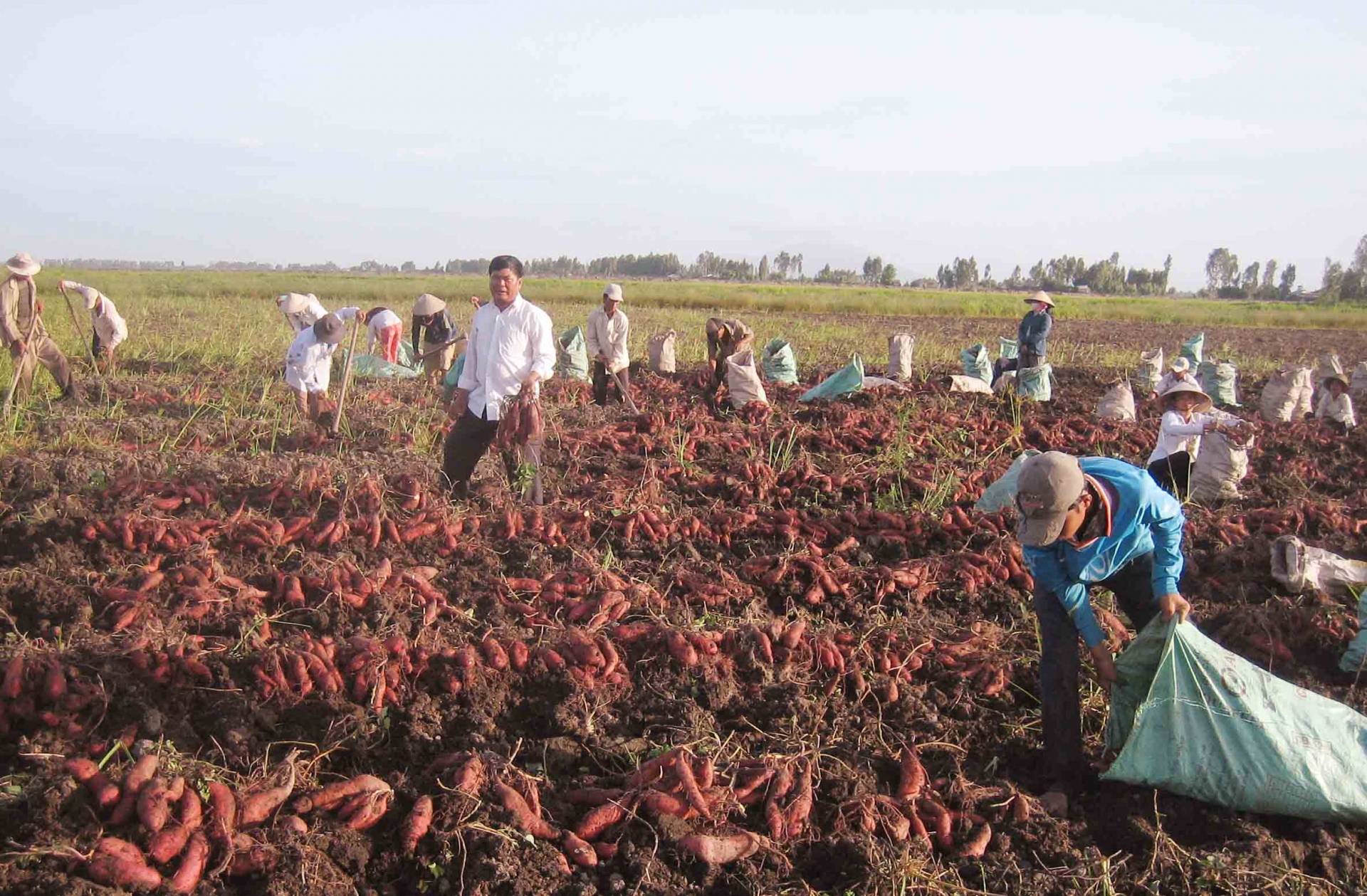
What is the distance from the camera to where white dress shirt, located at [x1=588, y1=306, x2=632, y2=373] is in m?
9.55

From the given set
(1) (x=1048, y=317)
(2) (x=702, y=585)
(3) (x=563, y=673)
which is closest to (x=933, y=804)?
Result: (3) (x=563, y=673)

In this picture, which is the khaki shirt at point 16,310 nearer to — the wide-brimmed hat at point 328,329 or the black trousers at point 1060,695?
the wide-brimmed hat at point 328,329

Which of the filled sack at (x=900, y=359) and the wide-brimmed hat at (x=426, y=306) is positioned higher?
the wide-brimmed hat at (x=426, y=306)

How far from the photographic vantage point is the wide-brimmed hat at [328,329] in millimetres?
7078

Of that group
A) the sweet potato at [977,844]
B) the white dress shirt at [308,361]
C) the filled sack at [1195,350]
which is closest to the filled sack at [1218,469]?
the sweet potato at [977,844]

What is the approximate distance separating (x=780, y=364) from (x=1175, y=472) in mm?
5438

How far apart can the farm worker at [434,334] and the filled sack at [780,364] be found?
3.91 meters

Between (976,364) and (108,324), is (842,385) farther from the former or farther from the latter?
(108,324)

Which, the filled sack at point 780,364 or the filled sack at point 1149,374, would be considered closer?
the filled sack at point 780,364

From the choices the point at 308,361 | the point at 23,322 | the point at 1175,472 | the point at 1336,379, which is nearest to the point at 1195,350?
the point at 1336,379

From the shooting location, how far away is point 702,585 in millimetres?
4676

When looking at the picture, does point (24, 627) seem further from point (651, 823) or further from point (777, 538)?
point (777, 538)

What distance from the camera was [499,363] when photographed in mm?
5582

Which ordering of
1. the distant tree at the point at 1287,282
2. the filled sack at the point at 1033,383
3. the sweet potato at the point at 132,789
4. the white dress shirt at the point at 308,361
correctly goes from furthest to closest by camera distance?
the distant tree at the point at 1287,282 < the filled sack at the point at 1033,383 < the white dress shirt at the point at 308,361 < the sweet potato at the point at 132,789
